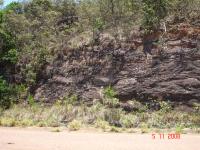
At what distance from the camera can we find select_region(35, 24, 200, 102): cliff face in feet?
86.5

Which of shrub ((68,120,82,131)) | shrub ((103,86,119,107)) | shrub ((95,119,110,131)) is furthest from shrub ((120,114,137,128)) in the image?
shrub ((68,120,82,131))

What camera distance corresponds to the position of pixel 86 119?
2694 cm

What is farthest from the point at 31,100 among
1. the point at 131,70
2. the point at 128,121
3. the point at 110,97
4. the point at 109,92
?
the point at 128,121

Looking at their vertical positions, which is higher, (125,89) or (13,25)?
(13,25)

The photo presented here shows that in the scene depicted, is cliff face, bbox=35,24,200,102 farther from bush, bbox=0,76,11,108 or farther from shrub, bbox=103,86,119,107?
bush, bbox=0,76,11,108

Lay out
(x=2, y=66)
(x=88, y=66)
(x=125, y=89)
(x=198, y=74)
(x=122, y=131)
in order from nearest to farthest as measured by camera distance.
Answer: (x=122, y=131)
(x=198, y=74)
(x=125, y=89)
(x=88, y=66)
(x=2, y=66)

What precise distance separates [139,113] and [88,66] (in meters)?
6.44

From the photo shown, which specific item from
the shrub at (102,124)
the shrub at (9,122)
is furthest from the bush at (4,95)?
the shrub at (102,124)

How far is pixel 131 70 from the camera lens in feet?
93.8

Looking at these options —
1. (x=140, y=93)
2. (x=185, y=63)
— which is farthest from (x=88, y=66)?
(x=185, y=63)

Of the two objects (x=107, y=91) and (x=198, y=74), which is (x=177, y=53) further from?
(x=107, y=91)

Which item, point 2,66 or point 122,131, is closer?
point 122,131

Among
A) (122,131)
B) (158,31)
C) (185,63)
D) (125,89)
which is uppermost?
(158,31)

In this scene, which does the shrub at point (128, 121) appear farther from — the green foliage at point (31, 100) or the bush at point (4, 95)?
the bush at point (4, 95)
